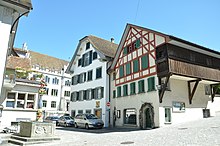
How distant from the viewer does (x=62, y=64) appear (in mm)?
57562

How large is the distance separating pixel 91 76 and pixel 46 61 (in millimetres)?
25727

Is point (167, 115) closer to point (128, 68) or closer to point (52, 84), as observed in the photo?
point (128, 68)

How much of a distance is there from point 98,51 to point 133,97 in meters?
10.1

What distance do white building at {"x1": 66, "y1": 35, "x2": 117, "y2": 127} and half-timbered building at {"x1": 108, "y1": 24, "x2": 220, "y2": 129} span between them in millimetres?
3212

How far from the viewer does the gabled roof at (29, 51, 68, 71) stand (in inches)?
2010

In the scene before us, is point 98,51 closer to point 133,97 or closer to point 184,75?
point 133,97

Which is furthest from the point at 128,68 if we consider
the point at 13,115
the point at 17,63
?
the point at 13,115

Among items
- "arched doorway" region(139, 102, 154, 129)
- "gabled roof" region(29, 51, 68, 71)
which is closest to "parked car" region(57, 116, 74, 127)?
"arched doorway" region(139, 102, 154, 129)

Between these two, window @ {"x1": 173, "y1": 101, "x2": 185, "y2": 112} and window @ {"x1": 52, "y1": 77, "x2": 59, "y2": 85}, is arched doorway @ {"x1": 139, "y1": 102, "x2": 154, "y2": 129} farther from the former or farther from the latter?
window @ {"x1": 52, "y1": 77, "x2": 59, "y2": 85}

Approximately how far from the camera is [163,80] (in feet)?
68.7

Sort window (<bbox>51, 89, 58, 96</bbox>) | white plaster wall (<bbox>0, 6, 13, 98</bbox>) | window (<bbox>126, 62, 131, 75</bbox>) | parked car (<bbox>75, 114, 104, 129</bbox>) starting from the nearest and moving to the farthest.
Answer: white plaster wall (<bbox>0, 6, 13, 98</bbox>) → parked car (<bbox>75, 114, 104, 129</bbox>) → window (<bbox>126, 62, 131, 75</bbox>) → window (<bbox>51, 89, 58, 96</bbox>)

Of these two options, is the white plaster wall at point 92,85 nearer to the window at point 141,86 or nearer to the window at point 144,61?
the window at point 141,86

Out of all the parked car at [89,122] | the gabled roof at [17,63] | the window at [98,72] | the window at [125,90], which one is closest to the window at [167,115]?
A: the window at [125,90]

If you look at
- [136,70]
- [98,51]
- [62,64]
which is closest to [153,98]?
[136,70]
